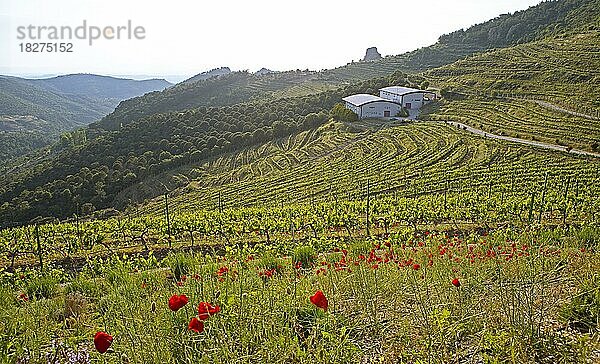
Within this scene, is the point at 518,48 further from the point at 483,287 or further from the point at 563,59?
the point at 483,287

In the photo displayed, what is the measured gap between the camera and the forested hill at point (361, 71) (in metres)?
90.9

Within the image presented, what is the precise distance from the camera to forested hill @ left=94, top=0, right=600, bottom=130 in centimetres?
9088

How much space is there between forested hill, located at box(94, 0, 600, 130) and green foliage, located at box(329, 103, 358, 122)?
29.8 meters

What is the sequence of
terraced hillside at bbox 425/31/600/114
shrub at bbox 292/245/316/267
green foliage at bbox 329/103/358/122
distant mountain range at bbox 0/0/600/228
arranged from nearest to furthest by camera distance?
shrub at bbox 292/245/316/267 < terraced hillside at bbox 425/31/600/114 < distant mountain range at bbox 0/0/600/228 < green foliage at bbox 329/103/358/122

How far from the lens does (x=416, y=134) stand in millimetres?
44438

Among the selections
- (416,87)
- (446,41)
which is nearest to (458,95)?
(416,87)

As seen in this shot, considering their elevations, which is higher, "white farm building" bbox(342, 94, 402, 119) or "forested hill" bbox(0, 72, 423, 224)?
"white farm building" bbox(342, 94, 402, 119)

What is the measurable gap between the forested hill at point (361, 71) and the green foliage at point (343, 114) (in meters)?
29.8

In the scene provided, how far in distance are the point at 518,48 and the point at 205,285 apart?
75307 millimetres

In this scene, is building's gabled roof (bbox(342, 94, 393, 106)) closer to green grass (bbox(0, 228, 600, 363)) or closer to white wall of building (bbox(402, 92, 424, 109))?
white wall of building (bbox(402, 92, 424, 109))

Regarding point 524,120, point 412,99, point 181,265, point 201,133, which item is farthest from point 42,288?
point 412,99

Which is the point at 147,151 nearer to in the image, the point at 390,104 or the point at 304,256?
the point at 390,104

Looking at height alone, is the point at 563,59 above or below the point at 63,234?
above

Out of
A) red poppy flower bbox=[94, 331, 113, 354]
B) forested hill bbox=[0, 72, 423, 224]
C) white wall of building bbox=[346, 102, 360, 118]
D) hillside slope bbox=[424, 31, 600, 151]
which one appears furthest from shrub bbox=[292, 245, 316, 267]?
white wall of building bbox=[346, 102, 360, 118]
